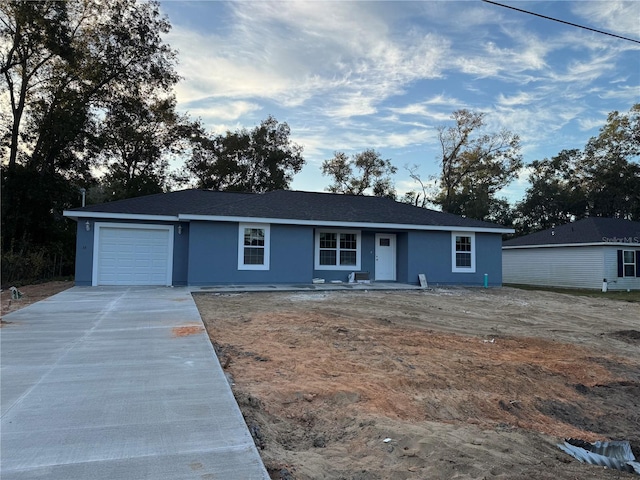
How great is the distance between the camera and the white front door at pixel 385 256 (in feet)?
57.5

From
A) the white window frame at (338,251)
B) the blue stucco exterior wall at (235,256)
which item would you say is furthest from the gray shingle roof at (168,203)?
the white window frame at (338,251)

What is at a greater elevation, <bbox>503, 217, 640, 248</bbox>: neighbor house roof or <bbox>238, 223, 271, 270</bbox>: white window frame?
<bbox>503, 217, 640, 248</bbox>: neighbor house roof

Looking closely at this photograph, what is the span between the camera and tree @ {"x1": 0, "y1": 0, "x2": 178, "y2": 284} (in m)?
20.3

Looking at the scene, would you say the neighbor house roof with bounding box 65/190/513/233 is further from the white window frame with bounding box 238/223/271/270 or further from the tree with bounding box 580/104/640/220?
the tree with bounding box 580/104/640/220

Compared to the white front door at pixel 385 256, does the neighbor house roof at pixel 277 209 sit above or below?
above

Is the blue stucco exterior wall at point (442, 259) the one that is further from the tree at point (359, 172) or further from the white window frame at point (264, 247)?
the tree at point (359, 172)

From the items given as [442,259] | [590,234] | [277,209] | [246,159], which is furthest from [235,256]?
[246,159]

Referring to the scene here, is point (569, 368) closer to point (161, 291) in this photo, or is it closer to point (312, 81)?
point (161, 291)

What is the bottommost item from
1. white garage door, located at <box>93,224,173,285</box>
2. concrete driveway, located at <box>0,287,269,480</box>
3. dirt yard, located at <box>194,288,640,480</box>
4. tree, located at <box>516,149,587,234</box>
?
dirt yard, located at <box>194,288,640,480</box>

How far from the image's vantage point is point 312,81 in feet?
54.6

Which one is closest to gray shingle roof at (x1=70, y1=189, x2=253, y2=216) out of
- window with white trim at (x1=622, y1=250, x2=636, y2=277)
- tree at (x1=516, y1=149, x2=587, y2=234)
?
window with white trim at (x1=622, y1=250, x2=636, y2=277)

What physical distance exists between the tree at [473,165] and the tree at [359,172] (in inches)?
208

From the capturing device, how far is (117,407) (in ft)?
11.9

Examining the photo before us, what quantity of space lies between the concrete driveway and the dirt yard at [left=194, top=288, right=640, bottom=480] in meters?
0.32
